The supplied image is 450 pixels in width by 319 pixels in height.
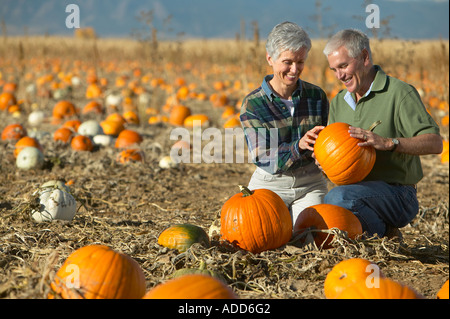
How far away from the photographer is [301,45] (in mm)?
3727

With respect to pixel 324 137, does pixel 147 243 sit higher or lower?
lower

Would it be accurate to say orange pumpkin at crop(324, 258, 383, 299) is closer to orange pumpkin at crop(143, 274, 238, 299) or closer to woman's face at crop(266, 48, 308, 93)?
orange pumpkin at crop(143, 274, 238, 299)

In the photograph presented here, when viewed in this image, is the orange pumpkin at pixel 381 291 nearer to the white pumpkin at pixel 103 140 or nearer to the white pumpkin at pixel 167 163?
the white pumpkin at pixel 167 163

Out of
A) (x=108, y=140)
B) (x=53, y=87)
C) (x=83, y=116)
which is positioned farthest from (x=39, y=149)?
(x=53, y=87)

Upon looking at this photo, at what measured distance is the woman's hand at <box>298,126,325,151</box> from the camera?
3709mm

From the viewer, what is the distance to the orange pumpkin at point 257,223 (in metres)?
3.33

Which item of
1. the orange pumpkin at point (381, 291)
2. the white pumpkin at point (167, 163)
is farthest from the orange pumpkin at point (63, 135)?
the orange pumpkin at point (381, 291)

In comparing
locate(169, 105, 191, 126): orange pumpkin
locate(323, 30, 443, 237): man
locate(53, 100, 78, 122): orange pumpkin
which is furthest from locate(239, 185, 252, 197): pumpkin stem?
locate(53, 100, 78, 122): orange pumpkin

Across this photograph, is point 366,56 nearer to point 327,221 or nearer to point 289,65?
point 289,65

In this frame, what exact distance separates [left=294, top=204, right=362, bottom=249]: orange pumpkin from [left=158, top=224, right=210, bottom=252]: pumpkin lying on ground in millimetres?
707

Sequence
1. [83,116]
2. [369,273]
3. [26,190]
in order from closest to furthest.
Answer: [369,273] < [26,190] < [83,116]
